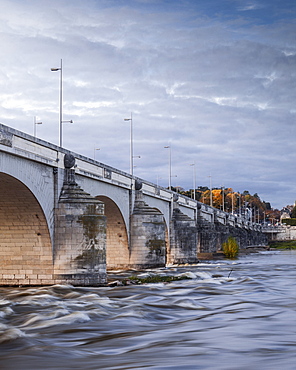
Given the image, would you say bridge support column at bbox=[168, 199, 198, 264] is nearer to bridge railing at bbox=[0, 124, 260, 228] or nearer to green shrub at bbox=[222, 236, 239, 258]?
bridge railing at bbox=[0, 124, 260, 228]

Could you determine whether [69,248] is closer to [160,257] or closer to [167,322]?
[167,322]

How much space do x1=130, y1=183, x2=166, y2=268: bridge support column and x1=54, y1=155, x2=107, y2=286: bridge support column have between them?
36.7 feet

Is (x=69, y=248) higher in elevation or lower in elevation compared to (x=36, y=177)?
A: lower

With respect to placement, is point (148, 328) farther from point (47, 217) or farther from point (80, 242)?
point (47, 217)

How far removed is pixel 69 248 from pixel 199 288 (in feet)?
19.6

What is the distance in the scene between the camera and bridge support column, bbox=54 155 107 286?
2452 centimetres

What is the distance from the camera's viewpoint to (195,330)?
13.4 metres

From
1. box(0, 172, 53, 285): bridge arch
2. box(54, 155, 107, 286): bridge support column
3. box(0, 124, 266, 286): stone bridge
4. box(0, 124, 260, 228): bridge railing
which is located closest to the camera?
box(0, 124, 260, 228): bridge railing

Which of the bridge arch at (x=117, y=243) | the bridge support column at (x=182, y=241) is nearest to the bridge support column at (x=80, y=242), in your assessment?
the bridge arch at (x=117, y=243)

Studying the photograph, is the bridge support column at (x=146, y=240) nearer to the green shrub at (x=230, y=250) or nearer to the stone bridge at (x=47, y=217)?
the stone bridge at (x=47, y=217)

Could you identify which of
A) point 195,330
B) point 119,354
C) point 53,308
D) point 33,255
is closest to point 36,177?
point 33,255

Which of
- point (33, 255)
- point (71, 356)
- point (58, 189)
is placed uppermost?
point (58, 189)

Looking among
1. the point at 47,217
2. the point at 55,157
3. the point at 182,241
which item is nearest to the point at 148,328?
the point at 47,217

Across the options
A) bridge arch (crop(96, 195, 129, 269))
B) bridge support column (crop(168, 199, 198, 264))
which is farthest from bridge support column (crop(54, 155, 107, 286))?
bridge support column (crop(168, 199, 198, 264))
